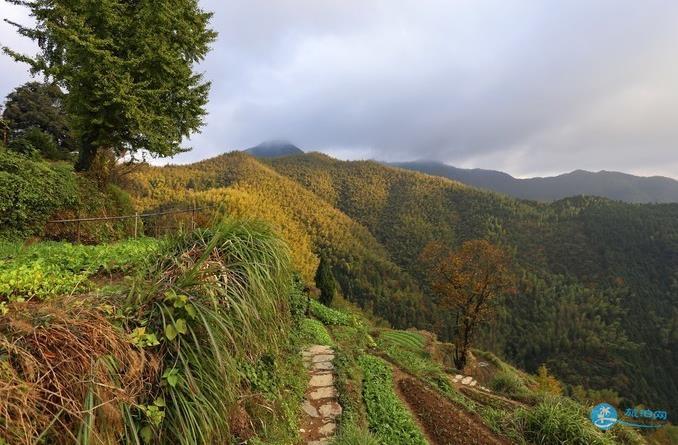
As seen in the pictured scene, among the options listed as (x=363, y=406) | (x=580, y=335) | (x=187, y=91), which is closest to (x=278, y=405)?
(x=363, y=406)

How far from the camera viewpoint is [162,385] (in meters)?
2.21

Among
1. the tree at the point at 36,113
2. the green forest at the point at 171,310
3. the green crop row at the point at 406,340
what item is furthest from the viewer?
the tree at the point at 36,113

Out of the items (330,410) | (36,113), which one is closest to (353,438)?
(330,410)

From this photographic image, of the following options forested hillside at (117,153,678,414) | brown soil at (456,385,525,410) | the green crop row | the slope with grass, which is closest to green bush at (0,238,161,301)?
brown soil at (456,385,525,410)

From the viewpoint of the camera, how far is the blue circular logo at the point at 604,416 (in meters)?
4.45

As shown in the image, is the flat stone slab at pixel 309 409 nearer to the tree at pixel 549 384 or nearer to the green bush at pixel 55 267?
the green bush at pixel 55 267

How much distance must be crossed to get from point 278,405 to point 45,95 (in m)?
25.2

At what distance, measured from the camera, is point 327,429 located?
456cm

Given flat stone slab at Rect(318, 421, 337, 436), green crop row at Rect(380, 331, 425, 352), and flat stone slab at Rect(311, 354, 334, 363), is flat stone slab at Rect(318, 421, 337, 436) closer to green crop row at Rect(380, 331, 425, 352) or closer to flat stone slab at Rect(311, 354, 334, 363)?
flat stone slab at Rect(311, 354, 334, 363)

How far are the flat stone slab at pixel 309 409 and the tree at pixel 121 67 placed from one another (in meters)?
9.35

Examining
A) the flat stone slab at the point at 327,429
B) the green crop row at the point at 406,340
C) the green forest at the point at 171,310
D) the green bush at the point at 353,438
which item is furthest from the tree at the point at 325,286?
the green bush at the point at 353,438

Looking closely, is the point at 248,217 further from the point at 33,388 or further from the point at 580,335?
the point at 580,335

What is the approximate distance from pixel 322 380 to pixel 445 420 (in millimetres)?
2013

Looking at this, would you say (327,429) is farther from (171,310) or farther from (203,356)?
(171,310)
